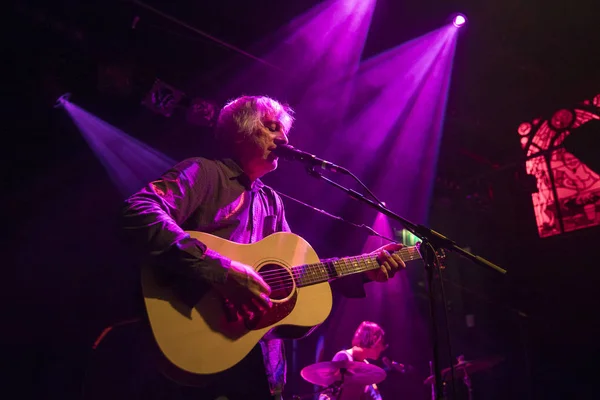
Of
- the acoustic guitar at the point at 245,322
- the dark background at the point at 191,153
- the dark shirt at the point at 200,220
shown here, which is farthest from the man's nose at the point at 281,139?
the dark background at the point at 191,153

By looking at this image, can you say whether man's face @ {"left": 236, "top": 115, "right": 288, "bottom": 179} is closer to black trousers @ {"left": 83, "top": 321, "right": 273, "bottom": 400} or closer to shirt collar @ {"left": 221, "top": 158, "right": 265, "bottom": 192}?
shirt collar @ {"left": 221, "top": 158, "right": 265, "bottom": 192}

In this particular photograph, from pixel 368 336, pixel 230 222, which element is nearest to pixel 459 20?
pixel 368 336

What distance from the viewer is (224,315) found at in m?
2.26

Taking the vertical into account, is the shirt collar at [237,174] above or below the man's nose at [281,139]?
below

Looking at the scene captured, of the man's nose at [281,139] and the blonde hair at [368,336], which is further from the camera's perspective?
the blonde hair at [368,336]

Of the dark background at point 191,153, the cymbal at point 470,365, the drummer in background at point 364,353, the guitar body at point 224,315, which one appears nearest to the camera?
the guitar body at point 224,315

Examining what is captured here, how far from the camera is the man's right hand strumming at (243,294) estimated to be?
88.1 inches

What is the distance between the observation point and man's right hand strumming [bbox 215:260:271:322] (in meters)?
2.24

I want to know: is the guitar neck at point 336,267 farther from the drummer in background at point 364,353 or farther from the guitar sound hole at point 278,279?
the drummer in background at point 364,353

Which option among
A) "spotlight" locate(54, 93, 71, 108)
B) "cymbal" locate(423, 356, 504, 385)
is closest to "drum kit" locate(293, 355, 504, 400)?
"cymbal" locate(423, 356, 504, 385)

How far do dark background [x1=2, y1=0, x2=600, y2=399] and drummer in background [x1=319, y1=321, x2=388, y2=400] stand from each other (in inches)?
44.8

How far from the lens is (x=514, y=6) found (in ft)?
21.8

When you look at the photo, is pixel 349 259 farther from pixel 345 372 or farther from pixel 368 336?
pixel 368 336

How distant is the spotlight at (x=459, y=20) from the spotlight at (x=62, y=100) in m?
5.80
